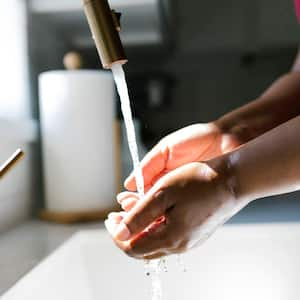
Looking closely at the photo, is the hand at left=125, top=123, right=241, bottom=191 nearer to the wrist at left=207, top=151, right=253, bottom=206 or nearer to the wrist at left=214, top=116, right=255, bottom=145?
the wrist at left=214, top=116, right=255, bottom=145

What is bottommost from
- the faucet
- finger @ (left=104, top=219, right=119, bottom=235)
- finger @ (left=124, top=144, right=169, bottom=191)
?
finger @ (left=124, top=144, right=169, bottom=191)

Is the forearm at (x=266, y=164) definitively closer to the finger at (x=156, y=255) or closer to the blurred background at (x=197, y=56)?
the finger at (x=156, y=255)

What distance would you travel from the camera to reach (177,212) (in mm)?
467

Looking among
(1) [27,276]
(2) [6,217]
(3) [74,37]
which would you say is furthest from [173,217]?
(3) [74,37]

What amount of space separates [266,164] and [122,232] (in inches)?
5.3

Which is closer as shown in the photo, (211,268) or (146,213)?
(146,213)

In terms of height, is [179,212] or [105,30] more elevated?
[105,30]

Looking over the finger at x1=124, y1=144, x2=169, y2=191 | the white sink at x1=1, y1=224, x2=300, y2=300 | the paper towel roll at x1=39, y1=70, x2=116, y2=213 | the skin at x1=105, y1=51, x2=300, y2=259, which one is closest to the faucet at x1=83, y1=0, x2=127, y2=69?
the skin at x1=105, y1=51, x2=300, y2=259

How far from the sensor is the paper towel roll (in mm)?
1028

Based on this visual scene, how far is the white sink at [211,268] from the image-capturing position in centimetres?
83

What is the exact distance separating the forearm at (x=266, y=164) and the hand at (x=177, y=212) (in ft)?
0.04

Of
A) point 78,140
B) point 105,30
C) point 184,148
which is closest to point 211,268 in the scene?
point 184,148

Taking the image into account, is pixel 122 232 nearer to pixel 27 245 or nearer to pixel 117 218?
pixel 117 218

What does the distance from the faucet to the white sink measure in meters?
0.38
